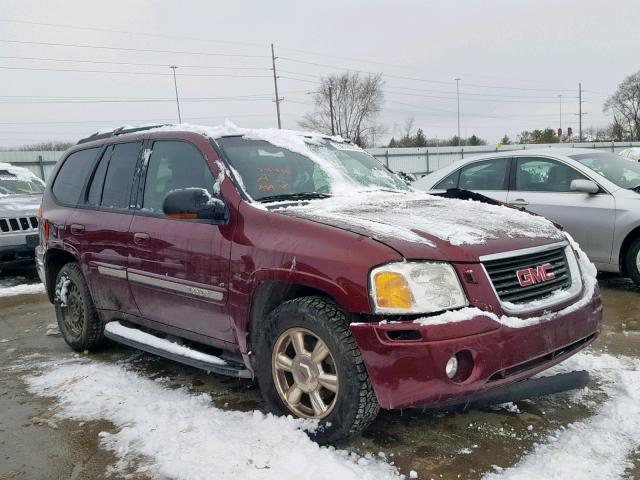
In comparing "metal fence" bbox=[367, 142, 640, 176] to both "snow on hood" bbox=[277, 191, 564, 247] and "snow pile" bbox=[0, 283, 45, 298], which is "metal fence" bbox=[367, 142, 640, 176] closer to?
"snow pile" bbox=[0, 283, 45, 298]

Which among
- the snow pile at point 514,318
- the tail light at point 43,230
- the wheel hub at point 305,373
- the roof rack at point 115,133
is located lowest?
the wheel hub at point 305,373

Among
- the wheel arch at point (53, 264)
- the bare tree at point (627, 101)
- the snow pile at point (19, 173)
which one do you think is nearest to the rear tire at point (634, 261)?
the wheel arch at point (53, 264)

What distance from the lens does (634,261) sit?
18.7 feet

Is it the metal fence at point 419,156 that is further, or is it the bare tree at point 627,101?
the bare tree at point 627,101

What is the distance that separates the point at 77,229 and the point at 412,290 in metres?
3.08

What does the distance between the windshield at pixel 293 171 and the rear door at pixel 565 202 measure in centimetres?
275

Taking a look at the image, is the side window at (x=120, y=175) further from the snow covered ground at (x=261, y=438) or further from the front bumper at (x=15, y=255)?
the front bumper at (x=15, y=255)

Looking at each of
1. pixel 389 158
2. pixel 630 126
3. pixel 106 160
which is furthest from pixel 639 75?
pixel 106 160

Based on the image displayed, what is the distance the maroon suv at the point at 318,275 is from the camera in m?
2.55

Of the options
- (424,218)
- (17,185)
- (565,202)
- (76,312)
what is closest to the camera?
(424,218)

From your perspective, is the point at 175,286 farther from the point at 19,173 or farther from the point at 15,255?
the point at 19,173

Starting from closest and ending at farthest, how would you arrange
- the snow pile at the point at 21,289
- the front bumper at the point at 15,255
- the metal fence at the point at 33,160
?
the snow pile at the point at 21,289, the front bumper at the point at 15,255, the metal fence at the point at 33,160

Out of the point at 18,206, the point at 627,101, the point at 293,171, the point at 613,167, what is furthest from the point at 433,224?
the point at 627,101

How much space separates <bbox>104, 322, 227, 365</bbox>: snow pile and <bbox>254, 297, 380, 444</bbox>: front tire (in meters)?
0.50
